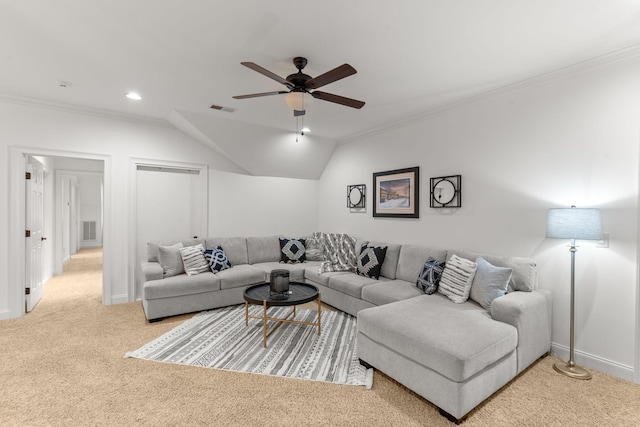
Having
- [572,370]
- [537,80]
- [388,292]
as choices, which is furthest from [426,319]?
[537,80]

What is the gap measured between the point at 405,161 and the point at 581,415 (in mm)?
3081

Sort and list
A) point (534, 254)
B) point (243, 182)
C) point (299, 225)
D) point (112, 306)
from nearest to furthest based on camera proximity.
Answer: point (534, 254) < point (112, 306) < point (243, 182) < point (299, 225)

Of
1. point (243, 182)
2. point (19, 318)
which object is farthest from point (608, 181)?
point (19, 318)

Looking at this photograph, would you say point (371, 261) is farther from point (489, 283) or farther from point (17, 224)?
point (17, 224)

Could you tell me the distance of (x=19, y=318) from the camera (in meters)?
3.57

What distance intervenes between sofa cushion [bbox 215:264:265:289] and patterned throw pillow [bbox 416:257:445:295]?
6.98 ft

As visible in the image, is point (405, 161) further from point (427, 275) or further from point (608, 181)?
point (608, 181)

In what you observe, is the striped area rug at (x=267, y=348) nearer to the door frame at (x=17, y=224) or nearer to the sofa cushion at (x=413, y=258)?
the sofa cushion at (x=413, y=258)

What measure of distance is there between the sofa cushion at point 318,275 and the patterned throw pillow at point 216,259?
1.13m

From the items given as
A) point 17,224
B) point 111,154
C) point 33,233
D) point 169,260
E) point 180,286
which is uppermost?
point 111,154

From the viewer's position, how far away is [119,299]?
13.7ft

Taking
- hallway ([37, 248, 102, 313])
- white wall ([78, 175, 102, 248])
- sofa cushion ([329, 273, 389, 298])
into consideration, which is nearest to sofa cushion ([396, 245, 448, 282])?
sofa cushion ([329, 273, 389, 298])

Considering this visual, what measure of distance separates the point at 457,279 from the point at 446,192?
1176mm

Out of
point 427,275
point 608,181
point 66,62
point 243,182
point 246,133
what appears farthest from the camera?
point 243,182
